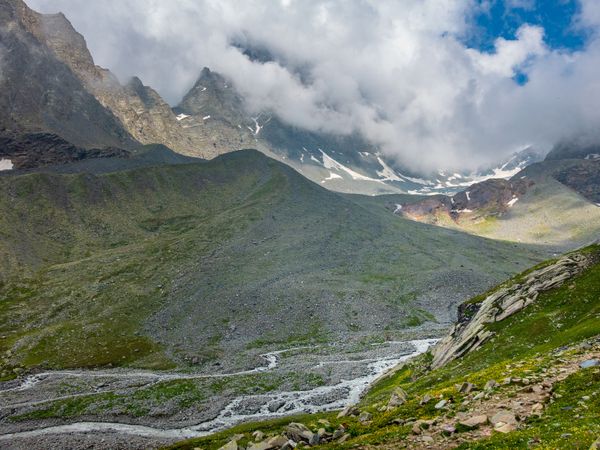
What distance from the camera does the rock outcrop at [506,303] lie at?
5497 cm

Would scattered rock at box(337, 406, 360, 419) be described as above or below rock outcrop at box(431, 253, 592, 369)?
below

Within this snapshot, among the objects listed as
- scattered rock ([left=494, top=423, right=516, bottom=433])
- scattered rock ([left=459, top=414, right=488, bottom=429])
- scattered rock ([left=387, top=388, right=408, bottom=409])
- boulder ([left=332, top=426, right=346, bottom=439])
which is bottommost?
scattered rock ([left=387, top=388, right=408, bottom=409])

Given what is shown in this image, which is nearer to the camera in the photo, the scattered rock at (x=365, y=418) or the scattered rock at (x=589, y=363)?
the scattered rock at (x=589, y=363)

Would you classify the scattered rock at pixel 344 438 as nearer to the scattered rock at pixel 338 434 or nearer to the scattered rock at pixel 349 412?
the scattered rock at pixel 338 434

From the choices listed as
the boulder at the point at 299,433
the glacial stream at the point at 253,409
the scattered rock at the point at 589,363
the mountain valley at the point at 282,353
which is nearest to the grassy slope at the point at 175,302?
the mountain valley at the point at 282,353

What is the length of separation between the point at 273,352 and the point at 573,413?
104 meters

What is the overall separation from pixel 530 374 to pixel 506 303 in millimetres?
29923

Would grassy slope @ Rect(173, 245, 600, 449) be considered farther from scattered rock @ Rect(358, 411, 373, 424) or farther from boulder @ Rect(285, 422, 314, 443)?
boulder @ Rect(285, 422, 314, 443)

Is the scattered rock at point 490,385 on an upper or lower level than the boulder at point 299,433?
upper

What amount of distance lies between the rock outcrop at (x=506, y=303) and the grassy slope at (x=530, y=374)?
134cm

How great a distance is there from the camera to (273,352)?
119 meters

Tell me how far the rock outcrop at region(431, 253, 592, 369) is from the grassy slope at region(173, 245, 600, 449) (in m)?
1.34

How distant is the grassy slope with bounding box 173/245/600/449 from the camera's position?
61.7 ft

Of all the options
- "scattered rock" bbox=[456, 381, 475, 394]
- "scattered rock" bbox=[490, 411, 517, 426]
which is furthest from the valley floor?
"scattered rock" bbox=[490, 411, 517, 426]
